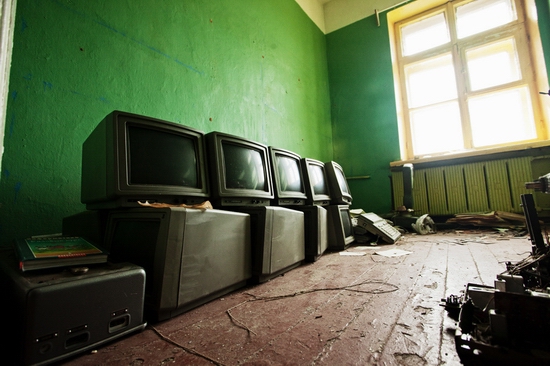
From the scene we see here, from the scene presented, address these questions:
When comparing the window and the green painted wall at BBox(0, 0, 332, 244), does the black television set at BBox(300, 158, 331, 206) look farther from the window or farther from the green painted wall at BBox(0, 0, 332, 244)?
the window

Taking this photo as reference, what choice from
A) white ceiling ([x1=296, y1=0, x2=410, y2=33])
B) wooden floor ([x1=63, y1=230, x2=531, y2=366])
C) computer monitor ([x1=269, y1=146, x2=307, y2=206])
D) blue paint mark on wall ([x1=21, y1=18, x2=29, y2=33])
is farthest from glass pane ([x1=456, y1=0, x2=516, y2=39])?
blue paint mark on wall ([x1=21, y1=18, x2=29, y2=33])

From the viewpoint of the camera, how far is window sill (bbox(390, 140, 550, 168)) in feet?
9.15

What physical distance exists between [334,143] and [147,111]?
3046 millimetres

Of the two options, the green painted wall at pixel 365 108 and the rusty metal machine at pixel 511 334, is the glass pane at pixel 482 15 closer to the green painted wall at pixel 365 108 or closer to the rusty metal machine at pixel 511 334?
the green painted wall at pixel 365 108

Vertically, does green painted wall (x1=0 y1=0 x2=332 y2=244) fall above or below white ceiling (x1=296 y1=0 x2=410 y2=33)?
below

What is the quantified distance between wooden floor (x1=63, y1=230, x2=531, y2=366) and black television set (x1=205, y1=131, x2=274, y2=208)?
421 millimetres

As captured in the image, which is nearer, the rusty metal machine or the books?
the rusty metal machine

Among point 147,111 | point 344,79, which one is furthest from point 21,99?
point 344,79

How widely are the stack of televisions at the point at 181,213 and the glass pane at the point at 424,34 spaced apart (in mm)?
3880

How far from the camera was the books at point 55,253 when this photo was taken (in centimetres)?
62

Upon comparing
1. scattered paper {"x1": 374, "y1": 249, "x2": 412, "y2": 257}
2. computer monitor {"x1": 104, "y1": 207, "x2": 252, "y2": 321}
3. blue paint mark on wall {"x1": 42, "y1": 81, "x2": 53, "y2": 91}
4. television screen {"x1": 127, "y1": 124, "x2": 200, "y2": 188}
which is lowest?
scattered paper {"x1": 374, "y1": 249, "x2": 412, "y2": 257}

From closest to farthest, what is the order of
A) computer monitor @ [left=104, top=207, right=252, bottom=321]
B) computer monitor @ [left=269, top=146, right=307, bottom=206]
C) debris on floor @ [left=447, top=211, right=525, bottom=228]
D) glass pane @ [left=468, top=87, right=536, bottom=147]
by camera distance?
computer monitor @ [left=104, top=207, right=252, bottom=321] < computer monitor @ [left=269, top=146, right=307, bottom=206] < debris on floor @ [left=447, top=211, right=525, bottom=228] < glass pane @ [left=468, top=87, right=536, bottom=147]

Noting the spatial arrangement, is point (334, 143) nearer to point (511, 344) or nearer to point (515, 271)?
point (515, 271)

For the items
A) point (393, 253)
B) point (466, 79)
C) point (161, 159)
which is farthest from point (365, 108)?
point (161, 159)
